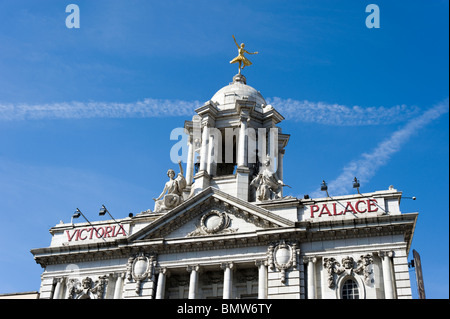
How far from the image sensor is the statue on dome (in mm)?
47688

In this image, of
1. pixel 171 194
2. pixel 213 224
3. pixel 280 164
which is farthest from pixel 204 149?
pixel 213 224

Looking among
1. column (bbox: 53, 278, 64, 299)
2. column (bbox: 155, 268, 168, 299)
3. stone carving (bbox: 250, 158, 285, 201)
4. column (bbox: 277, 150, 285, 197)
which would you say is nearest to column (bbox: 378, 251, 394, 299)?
stone carving (bbox: 250, 158, 285, 201)

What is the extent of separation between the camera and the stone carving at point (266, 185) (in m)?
46.4

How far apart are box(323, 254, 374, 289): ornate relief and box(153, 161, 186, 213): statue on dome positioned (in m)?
13.2

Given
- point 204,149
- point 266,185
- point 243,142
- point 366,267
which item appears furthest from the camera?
point 204,149

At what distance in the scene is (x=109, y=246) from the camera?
4600 cm

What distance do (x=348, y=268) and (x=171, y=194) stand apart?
15361 mm

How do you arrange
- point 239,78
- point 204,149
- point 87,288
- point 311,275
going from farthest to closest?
1. point 239,78
2. point 204,149
3. point 87,288
4. point 311,275

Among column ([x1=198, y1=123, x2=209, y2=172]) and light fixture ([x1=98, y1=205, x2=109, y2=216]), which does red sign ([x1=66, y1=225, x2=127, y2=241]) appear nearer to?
light fixture ([x1=98, y1=205, x2=109, y2=216])

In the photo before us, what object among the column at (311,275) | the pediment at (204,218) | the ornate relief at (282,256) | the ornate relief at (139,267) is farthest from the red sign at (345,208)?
the ornate relief at (139,267)

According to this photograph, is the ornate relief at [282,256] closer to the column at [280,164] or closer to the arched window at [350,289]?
the arched window at [350,289]

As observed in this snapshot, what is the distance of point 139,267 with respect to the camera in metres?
44.5

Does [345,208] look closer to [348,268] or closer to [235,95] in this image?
[348,268]
